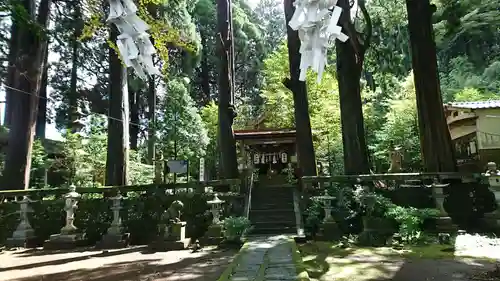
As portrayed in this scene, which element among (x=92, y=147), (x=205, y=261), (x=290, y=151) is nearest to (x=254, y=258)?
(x=205, y=261)

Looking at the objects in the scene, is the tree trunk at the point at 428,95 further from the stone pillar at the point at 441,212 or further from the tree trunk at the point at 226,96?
the tree trunk at the point at 226,96

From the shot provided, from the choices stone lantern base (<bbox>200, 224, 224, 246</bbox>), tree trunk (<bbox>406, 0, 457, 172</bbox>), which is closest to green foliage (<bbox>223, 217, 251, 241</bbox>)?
stone lantern base (<bbox>200, 224, 224, 246</bbox>)

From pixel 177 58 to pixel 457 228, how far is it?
1705cm

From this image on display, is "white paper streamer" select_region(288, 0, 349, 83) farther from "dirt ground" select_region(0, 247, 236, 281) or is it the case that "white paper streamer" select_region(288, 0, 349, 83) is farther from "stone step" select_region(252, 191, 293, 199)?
"stone step" select_region(252, 191, 293, 199)

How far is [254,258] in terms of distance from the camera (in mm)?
5199

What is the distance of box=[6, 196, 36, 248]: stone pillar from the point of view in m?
8.97

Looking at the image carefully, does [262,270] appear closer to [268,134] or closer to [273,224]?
[273,224]

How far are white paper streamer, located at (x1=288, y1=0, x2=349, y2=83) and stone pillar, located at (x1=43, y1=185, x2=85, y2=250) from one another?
339 inches

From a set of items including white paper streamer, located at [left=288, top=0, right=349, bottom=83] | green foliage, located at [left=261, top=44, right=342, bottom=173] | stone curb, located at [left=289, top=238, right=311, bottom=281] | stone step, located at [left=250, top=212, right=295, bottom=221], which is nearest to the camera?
white paper streamer, located at [left=288, top=0, right=349, bottom=83]

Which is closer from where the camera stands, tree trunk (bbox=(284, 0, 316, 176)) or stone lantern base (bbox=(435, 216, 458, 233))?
stone lantern base (bbox=(435, 216, 458, 233))

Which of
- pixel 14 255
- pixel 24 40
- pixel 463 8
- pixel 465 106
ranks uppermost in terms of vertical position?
pixel 463 8

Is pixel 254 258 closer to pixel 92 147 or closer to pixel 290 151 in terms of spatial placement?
pixel 92 147

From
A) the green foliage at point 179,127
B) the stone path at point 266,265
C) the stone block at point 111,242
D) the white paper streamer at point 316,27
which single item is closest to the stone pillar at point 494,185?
the stone path at point 266,265

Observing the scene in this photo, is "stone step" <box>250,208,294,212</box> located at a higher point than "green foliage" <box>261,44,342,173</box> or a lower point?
lower
